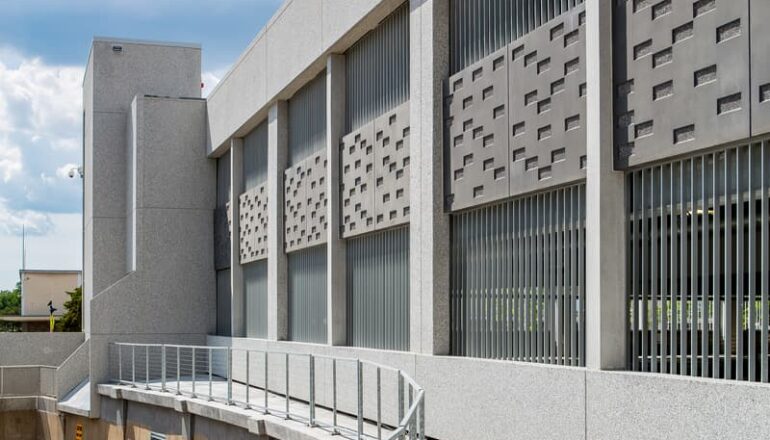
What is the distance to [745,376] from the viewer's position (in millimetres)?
8703

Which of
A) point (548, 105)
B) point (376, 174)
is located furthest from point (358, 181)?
point (548, 105)

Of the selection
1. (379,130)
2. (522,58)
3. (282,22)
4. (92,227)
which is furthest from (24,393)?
(522,58)

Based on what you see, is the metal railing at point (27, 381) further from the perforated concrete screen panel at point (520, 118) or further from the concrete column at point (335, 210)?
the perforated concrete screen panel at point (520, 118)

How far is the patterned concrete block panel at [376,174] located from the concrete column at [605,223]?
537 centimetres

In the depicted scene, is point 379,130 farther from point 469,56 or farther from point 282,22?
point 282,22

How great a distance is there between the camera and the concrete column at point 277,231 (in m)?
22.0

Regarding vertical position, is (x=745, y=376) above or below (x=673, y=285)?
below

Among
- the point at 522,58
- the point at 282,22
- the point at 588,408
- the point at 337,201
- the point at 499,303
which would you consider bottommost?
the point at 588,408

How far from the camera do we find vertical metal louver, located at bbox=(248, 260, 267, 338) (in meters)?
24.1

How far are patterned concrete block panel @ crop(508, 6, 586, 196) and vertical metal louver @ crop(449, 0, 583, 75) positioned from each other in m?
0.21

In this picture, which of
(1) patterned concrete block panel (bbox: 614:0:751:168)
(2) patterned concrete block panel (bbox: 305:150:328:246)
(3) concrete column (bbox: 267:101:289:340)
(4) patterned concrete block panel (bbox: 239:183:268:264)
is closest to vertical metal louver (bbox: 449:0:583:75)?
(1) patterned concrete block panel (bbox: 614:0:751:168)

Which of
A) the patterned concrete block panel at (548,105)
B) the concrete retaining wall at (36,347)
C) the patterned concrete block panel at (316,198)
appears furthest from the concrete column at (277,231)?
the concrete retaining wall at (36,347)

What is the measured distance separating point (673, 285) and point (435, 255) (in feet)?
16.0

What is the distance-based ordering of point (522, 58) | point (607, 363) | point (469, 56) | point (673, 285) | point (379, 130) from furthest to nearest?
1. point (379, 130)
2. point (469, 56)
3. point (522, 58)
4. point (607, 363)
5. point (673, 285)
